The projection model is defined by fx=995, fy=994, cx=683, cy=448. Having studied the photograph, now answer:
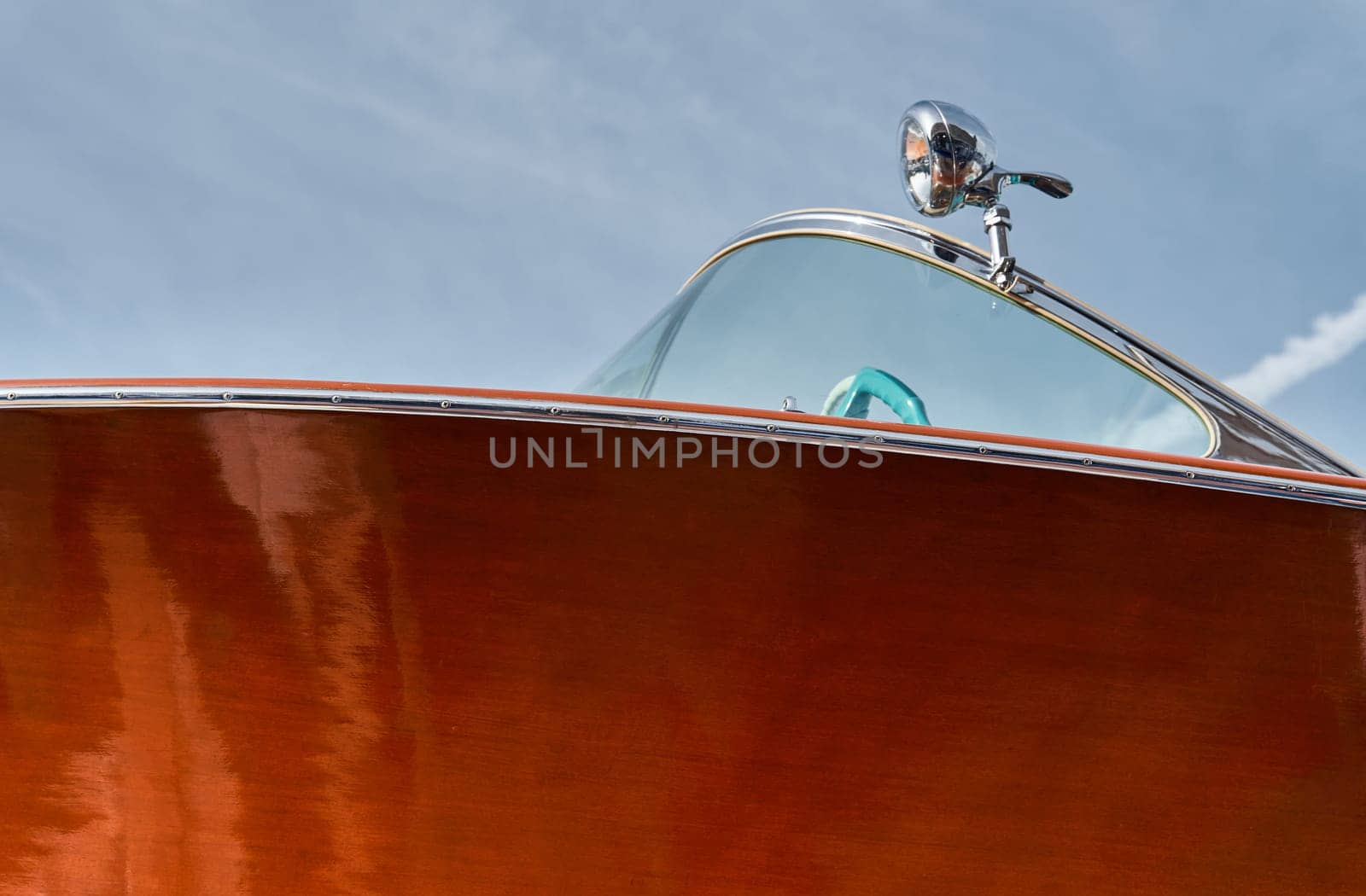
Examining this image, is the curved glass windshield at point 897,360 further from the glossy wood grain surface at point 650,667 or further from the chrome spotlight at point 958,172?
the glossy wood grain surface at point 650,667

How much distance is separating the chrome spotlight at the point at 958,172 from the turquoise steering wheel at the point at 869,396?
0.28 meters

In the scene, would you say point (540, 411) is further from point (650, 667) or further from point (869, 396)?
point (869, 396)

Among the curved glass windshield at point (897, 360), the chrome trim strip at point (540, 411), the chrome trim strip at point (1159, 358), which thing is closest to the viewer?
the chrome trim strip at point (540, 411)

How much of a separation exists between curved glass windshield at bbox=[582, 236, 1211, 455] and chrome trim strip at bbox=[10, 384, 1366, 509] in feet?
1.28

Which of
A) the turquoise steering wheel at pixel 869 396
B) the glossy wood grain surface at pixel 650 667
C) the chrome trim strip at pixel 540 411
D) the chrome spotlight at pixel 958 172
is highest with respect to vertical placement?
the chrome spotlight at pixel 958 172

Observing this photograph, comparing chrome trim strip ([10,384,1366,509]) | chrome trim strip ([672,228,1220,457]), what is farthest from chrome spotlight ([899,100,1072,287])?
chrome trim strip ([10,384,1366,509])

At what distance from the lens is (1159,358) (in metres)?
1.77

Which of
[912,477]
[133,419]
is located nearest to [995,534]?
[912,477]

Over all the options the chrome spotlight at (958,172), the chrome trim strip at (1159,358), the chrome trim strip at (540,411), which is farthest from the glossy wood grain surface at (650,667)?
the chrome spotlight at (958,172)

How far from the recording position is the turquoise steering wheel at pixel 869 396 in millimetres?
1778

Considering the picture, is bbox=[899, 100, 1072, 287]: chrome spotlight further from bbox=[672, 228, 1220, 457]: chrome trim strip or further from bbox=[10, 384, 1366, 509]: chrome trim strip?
bbox=[10, 384, 1366, 509]: chrome trim strip

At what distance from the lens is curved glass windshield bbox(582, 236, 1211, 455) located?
1.73m

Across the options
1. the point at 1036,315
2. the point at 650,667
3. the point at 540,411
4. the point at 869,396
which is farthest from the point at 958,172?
the point at 650,667

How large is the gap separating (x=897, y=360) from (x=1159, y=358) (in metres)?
0.46
